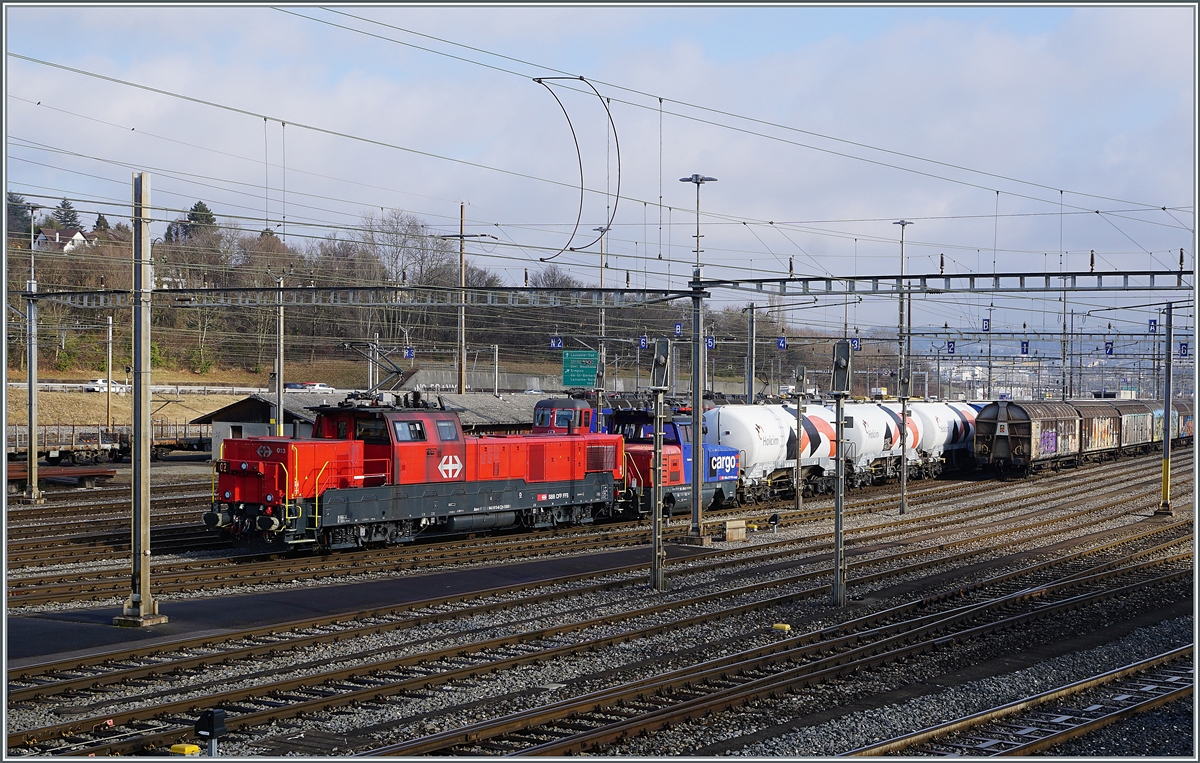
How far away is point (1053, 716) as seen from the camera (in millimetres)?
11898

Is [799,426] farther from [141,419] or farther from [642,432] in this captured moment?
[141,419]

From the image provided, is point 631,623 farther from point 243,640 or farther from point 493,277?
point 493,277

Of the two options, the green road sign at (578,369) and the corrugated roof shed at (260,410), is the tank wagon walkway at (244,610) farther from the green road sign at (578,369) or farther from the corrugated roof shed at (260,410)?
the green road sign at (578,369)

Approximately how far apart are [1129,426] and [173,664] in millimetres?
59936

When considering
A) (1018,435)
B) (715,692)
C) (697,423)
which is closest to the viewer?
(715,692)

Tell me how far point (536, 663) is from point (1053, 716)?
6.61 m

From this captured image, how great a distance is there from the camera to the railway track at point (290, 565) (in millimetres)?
18734

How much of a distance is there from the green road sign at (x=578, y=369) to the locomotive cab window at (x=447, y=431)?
29116 mm

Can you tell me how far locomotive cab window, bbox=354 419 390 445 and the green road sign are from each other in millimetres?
30628

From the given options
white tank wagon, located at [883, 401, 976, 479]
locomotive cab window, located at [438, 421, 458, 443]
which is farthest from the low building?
white tank wagon, located at [883, 401, 976, 479]

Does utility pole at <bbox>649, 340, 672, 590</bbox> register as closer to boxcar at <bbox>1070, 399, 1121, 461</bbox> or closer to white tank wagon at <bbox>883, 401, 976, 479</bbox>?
white tank wagon at <bbox>883, 401, 976, 479</bbox>

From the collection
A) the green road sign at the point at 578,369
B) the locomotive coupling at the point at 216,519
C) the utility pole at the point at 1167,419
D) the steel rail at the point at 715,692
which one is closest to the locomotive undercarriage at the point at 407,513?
the locomotive coupling at the point at 216,519

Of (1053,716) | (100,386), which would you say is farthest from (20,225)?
(1053,716)

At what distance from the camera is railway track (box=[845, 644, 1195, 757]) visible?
34.6 ft
